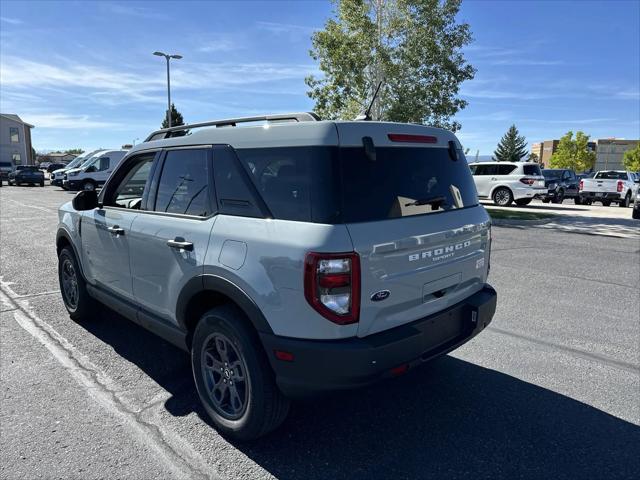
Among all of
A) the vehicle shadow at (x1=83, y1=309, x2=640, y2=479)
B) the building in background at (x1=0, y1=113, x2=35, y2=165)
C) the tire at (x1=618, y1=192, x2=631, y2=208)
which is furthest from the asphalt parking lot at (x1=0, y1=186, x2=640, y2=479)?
the building in background at (x1=0, y1=113, x2=35, y2=165)

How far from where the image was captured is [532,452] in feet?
8.57

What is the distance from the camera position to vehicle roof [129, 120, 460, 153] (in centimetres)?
238

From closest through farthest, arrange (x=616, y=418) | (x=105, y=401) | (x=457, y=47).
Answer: (x=616, y=418) → (x=105, y=401) → (x=457, y=47)

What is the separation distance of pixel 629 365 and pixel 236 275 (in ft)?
11.2

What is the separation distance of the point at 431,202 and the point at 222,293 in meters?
1.38

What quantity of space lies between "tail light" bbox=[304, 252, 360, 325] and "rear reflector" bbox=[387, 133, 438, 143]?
838 mm

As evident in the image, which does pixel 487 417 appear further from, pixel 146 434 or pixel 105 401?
pixel 105 401

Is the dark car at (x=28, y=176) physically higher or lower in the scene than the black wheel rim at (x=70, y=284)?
higher

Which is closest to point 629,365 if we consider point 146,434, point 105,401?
point 146,434

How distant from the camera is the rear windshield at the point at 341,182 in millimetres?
2320

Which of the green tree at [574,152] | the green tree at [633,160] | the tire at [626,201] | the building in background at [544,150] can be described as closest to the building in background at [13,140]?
the tire at [626,201]

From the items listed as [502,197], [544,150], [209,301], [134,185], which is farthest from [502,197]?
[544,150]

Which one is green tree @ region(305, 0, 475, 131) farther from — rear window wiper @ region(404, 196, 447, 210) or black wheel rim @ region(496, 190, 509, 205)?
rear window wiper @ region(404, 196, 447, 210)

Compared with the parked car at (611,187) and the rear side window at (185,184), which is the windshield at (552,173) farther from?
the rear side window at (185,184)
